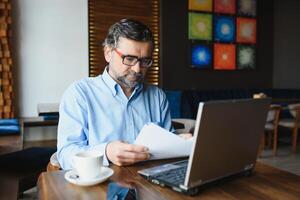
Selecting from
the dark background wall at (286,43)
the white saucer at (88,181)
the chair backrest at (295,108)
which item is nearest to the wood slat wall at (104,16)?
the chair backrest at (295,108)

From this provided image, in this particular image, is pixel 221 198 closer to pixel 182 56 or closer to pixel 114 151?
pixel 114 151

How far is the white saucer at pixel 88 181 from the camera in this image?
0.90 metres

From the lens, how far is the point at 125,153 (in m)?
1.05

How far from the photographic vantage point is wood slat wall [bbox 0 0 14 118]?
3531mm

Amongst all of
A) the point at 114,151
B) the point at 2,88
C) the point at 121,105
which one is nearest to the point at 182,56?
the point at 2,88

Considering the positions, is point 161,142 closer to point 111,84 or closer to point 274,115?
point 111,84

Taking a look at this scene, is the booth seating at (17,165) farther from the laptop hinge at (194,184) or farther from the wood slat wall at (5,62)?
the laptop hinge at (194,184)

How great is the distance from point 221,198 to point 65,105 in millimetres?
788

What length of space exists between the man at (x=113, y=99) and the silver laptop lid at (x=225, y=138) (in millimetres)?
497

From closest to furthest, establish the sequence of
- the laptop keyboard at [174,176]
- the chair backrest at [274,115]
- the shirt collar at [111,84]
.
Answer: the laptop keyboard at [174,176] < the shirt collar at [111,84] < the chair backrest at [274,115]

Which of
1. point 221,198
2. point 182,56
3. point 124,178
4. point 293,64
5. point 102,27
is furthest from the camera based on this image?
point 293,64

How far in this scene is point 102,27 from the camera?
14.6ft

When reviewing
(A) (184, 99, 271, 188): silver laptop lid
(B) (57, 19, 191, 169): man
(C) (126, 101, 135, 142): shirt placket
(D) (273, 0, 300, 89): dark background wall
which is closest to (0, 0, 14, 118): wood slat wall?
(B) (57, 19, 191, 169): man

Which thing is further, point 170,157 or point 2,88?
point 2,88
